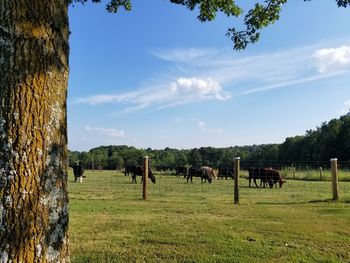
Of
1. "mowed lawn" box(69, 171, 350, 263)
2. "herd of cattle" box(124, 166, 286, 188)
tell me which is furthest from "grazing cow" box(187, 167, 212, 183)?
"mowed lawn" box(69, 171, 350, 263)

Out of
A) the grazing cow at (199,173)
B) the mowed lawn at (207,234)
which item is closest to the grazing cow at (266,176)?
the grazing cow at (199,173)

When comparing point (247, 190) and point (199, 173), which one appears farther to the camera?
point (199, 173)

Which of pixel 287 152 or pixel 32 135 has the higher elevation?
pixel 287 152

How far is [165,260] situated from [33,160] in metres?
4.16

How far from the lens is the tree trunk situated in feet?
8.30

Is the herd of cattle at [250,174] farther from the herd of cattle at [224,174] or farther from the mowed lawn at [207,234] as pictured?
the mowed lawn at [207,234]

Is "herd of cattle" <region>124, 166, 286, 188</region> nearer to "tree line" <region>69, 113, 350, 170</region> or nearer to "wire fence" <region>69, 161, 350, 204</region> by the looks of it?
"wire fence" <region>69, 161, 350, 204</region>

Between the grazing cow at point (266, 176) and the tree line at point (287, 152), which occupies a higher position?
the tree line at point (287, 152)

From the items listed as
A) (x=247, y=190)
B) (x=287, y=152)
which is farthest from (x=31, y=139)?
(x=287, y=152)

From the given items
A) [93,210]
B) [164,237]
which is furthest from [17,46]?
[93,210]

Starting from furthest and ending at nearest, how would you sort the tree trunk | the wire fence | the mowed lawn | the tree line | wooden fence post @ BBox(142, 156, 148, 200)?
the tree line
the wire fence
wooden fence post @ BBox(142, 156, 148, 200)
the mowed lawn
the tree trunk

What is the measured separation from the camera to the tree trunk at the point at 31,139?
8.30ft

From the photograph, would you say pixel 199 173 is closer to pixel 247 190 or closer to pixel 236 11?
pixel 247 190

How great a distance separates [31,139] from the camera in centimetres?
263
